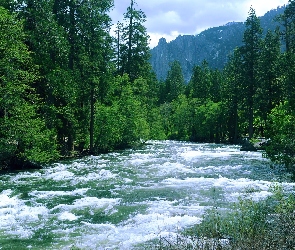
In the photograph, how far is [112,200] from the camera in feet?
42.3

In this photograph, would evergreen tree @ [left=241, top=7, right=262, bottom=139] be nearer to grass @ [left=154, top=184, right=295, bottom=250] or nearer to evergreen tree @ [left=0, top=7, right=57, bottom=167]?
evergreen tree @ [left=0, top=7, right=57, bottom=167]

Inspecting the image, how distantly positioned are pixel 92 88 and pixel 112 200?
60.6 feet

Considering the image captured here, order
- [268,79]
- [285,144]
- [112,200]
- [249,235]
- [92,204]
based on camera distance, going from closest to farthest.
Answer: [249,235]
[285,144]
[92,204]
[112,200]
[268,79]

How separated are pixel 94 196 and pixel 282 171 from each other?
1188 cm

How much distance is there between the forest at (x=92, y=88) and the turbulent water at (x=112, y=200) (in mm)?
3142

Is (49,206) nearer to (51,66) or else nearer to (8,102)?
(8,102)

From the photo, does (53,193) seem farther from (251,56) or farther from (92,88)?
(251,56)

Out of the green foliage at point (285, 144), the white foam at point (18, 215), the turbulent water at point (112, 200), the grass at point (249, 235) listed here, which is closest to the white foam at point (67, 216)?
the turbulent water at point (112, 200)

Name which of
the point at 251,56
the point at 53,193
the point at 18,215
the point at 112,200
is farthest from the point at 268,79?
the point at 18,215

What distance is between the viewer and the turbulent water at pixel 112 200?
8938mm

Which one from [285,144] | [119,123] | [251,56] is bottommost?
[285,144]

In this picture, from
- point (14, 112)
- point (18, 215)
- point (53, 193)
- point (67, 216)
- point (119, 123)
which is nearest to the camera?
point (67, 216)

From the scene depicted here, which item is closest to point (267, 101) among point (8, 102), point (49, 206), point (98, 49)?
point (98, 49)

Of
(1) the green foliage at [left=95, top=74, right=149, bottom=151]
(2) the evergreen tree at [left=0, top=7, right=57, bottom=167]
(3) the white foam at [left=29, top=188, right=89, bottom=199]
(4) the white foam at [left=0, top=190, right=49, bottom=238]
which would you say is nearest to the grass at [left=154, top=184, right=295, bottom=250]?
(4) the white foam at [left=0, top=190, right=49, bottom=238]
